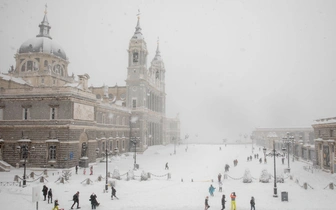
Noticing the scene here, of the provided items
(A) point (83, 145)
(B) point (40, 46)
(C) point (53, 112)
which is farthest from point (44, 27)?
(A) point (83, 145)

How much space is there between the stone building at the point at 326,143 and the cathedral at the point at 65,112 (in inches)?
1018

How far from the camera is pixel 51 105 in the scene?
38.2 m

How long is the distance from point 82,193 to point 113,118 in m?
32.8

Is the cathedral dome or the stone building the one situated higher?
the cathedral dome

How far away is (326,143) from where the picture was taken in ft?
132

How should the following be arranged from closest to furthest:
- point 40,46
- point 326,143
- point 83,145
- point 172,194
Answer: point 172,194 → point 326,143 → point 83,145 → point 40,46

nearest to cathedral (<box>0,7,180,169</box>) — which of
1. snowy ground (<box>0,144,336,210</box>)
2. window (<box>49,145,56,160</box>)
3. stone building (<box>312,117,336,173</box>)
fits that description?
window (<box>49,145,56,160</box>)

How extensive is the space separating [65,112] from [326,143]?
116ft

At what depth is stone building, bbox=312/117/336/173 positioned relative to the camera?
124 ft

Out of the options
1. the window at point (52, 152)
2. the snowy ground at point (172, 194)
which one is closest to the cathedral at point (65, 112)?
the window at point (52, 152)

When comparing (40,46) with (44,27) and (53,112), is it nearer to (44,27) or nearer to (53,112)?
(44,27)

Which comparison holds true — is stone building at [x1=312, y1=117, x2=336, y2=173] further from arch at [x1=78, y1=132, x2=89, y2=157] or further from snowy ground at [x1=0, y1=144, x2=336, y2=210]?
arch at [x1=78, y1=132, x2=89, y2=157]

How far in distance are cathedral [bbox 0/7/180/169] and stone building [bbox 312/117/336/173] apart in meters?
25.9

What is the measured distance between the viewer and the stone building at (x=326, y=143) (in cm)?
3784
